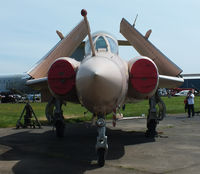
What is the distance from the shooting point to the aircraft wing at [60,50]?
29.3 ft

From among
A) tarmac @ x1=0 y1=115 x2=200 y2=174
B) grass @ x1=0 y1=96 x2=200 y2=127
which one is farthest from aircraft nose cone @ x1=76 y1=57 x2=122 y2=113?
grass @ x1=0 y1=96 x2=200 y2=127

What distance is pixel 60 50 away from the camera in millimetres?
9609

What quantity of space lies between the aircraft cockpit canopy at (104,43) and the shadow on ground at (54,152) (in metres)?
2.54

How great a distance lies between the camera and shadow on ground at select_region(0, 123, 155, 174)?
220 inches

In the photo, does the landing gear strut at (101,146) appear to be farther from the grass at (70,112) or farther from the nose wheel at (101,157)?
the grass at (70,112)

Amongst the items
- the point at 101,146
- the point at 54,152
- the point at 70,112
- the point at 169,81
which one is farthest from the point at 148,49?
the point at 70,112

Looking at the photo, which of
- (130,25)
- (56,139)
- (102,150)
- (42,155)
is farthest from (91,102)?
(130,25)

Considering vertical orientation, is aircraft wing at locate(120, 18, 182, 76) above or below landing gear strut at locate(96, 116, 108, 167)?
above

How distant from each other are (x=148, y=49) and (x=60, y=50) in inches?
117

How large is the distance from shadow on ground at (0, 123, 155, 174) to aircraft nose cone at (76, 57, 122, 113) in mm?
1308

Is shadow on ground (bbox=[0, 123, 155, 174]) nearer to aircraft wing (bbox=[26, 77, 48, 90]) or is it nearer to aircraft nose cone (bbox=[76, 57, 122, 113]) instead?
aircraft nose cone (bbox=[76, 57, 122, 113])

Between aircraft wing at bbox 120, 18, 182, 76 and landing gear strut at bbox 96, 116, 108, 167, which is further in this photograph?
aircraft wing at bbox 120, 18, 182, 76

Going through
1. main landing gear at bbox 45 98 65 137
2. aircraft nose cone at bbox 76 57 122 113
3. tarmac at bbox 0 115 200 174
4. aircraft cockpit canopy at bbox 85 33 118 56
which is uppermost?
aircraft cockpit canopy at bbox 85 33 118 56

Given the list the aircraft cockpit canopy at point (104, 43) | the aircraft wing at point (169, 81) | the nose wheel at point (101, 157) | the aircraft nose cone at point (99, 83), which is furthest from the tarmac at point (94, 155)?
the aircraft cockpit canopy at point (104, 43)
